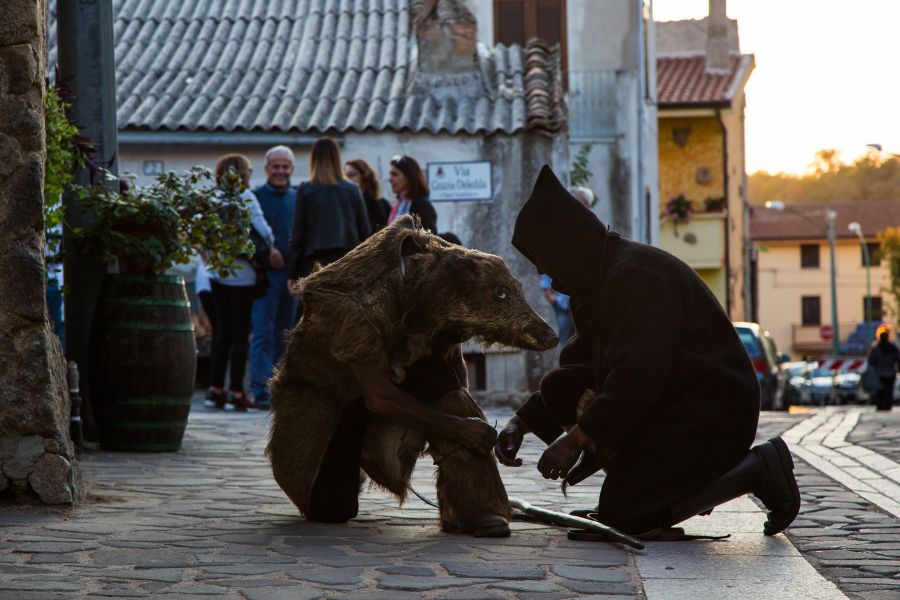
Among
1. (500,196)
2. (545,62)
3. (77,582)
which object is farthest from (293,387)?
(545,62)

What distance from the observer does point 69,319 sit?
8.38 meters

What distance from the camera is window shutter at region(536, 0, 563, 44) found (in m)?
22.8

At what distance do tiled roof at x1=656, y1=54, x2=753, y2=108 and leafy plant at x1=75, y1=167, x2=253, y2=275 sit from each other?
1157 inches

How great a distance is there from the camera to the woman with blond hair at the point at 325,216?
10.9m

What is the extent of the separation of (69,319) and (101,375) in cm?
37

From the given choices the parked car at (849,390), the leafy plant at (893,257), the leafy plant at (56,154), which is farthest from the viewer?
the leafy plant at (893,257)

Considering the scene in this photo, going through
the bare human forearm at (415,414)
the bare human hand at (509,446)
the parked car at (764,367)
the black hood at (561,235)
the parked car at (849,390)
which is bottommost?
the parked car at (849,390)

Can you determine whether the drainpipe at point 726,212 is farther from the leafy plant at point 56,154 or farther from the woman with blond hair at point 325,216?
the leafy plant at point 56,154

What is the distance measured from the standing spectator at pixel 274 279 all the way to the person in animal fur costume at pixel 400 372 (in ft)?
19.8

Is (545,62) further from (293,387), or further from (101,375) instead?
(293,387)

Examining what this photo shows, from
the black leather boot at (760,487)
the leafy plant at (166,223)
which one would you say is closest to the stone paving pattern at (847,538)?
the black leather boot at (760,487)

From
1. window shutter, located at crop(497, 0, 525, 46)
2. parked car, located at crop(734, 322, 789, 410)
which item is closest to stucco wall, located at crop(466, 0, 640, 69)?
window shutter, located at crop(497, 0, 525, 46)

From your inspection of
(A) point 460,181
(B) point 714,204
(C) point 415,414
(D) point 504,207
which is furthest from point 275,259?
(B) point 714,204

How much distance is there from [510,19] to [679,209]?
14763 mm
